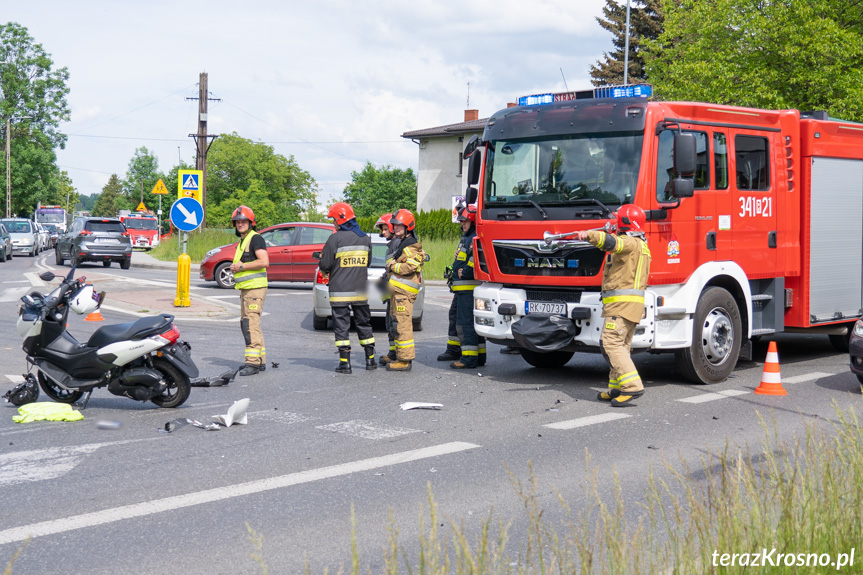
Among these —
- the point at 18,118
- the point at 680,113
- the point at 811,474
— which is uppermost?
the point at 18,118

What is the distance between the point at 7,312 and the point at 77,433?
412 inches

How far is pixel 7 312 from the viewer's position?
16328mm

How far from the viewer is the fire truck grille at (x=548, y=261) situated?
907cm

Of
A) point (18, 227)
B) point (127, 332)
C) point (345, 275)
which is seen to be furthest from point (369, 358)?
point (18, 227)

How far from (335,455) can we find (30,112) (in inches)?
3128

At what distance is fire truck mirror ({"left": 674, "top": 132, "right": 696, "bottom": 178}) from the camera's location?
884cm

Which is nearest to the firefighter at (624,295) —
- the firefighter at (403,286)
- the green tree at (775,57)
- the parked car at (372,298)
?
the firefighter at (403,286)

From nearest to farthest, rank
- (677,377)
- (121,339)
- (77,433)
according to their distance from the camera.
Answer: (77,433) < (121,339) < (677,377)

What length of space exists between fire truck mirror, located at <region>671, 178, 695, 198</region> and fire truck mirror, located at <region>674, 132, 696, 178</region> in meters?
0.10

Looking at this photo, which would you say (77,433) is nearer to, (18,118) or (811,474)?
(811,474)

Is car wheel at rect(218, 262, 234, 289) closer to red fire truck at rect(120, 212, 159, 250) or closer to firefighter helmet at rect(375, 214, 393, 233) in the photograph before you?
firefighter helmet at rect(375, 214, 393, 233)

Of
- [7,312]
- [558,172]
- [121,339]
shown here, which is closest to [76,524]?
[121,339]

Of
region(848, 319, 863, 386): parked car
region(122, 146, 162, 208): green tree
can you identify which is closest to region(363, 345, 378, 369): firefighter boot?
region(848, 319, 863, 386): parked car

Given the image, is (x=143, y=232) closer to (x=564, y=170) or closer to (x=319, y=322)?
(x=319, y=322)
